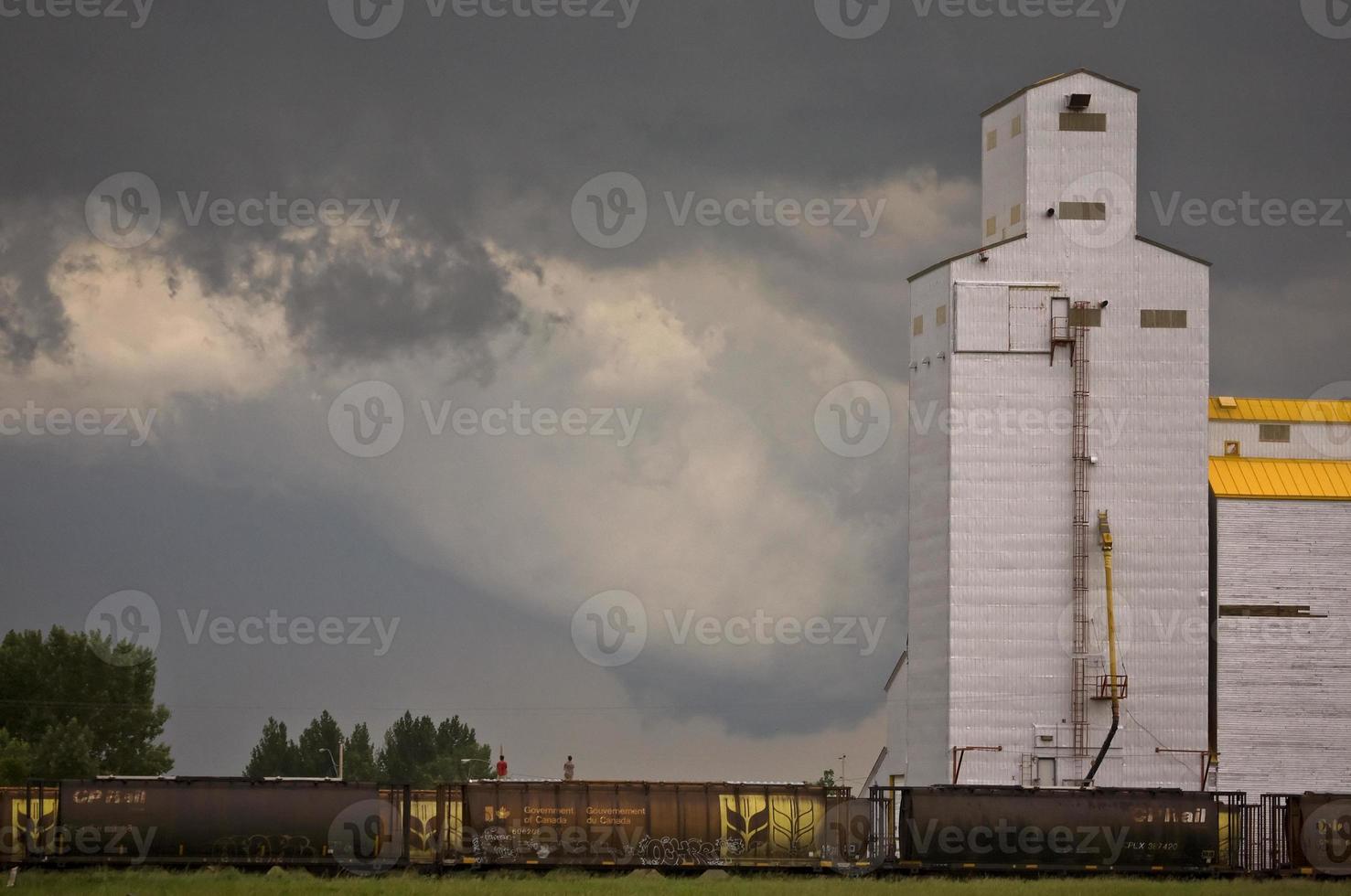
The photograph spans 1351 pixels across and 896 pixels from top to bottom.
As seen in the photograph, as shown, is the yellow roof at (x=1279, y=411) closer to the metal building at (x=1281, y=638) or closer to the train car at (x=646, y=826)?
the metal building at (x=1281, y=638)

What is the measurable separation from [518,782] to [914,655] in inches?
1061

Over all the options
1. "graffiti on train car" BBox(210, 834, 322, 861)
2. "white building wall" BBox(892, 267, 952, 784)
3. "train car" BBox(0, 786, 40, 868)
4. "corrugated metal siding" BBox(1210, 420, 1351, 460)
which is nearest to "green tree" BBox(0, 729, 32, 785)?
"train car" BBox(0, 786, 40, 868)

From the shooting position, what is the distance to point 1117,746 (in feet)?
236

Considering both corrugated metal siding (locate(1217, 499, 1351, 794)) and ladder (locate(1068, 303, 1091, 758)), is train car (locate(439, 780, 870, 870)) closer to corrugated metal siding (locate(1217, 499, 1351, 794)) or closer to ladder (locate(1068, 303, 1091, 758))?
ladder (locate(1068, 303, 1091, 758))

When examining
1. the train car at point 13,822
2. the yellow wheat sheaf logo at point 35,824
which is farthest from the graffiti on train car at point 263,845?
the train car at point 13,822

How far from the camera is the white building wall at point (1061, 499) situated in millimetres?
72438

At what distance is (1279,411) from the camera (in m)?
78.9

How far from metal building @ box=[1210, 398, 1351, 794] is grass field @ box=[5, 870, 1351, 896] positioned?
16.0m

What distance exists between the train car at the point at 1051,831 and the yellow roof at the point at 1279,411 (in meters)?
25.5

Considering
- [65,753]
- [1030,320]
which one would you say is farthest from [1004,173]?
[65,753]

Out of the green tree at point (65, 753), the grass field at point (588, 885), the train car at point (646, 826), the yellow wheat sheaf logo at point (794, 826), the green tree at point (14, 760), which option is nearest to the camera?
the grass field at point (588, 885)

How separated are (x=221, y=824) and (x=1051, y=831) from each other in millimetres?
29370

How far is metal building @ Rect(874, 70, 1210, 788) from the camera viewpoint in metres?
72.3

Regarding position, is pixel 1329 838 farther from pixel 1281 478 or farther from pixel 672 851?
pixel 672 851
